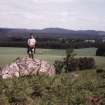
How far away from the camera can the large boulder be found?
28.3 metres

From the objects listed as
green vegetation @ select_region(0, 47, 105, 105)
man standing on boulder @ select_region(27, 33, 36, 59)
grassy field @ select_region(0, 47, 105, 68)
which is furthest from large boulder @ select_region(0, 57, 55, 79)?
grassy field @ select_region(0, 47, 105, 68)

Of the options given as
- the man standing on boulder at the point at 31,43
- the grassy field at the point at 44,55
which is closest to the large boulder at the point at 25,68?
the man standing on boulder at the point at 31,43

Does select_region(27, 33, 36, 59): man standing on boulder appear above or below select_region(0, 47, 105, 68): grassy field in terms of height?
above

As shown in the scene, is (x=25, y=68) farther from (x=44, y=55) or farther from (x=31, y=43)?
(x=44, y=55)

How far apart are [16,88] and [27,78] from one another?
379cm

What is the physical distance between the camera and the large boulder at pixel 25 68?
2827cm

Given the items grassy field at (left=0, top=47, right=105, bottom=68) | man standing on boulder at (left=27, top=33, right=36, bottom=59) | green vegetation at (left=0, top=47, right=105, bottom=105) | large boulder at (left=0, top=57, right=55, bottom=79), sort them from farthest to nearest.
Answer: grassy field at (left=0, top=47, right=105, bottom=68), man standing on boulder at (left=27, top=33, right=36, bottom=59), large boulder at (left=0, top=57, right=55, bottom=79), green vegetation at (left=0, top=47, right=105, bottom=105)

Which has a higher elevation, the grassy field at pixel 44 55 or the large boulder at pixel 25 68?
the large boulder at pixel 25 68

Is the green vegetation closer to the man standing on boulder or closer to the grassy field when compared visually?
the man standing on boulder

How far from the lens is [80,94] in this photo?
22562 millimetres

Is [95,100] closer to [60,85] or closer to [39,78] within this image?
[60,85]

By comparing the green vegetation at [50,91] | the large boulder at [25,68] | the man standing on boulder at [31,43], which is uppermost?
the man standing on boulder at [31,43]

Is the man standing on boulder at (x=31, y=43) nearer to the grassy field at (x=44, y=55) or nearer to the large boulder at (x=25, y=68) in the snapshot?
the large boulder at (x=25, y=68)

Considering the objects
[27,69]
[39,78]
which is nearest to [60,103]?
[39,78]
